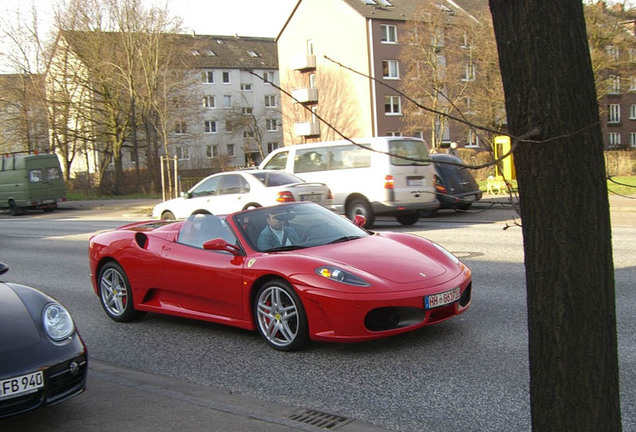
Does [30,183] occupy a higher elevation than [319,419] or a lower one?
higher

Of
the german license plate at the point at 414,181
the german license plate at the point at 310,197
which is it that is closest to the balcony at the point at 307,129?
the german license plate at the point at 414,181

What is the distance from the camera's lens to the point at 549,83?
2.49 metres

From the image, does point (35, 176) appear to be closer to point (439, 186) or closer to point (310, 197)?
point (439, 186)

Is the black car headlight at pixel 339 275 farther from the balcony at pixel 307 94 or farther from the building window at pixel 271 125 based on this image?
the building window at pixel 271 125

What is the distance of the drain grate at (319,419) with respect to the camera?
4.41 meters

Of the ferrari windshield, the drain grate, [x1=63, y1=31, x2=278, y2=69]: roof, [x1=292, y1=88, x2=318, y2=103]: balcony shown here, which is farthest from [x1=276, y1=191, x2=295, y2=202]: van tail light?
[x1=63, y1=31, x2=278, y2=69]: roof

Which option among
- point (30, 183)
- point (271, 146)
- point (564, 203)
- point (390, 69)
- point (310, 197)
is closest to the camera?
point (564, 203)

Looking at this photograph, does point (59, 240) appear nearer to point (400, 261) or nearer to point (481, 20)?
point (400, 261)

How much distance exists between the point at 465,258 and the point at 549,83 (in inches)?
349

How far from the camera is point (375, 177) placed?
16.9 metres

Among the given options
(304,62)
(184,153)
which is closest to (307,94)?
(304,62)

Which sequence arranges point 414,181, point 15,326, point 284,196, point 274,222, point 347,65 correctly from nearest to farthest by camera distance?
1. point 15,326
2. point 274,222
3. point 284,196
4. point 414,181
5. point 347,65

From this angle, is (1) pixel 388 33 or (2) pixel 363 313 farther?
(1) pixel 388 33

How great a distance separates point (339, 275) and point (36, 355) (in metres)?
2.46
